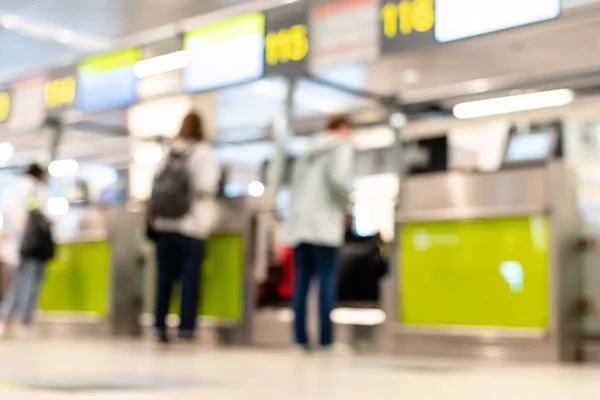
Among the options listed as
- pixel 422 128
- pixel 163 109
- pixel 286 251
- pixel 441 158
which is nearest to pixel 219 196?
pixel 286 251

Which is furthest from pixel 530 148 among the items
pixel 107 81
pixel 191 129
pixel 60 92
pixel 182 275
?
pixel 60 92

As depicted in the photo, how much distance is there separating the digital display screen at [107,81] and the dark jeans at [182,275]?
112 inches

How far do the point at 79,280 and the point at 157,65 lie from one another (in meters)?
2.32

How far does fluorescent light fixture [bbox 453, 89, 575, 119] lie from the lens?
32.6ft

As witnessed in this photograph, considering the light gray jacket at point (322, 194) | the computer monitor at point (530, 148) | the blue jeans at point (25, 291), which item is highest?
the computer monitor at point (530, 148)

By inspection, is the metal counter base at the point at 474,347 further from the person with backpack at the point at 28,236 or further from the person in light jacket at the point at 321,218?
the person with backpack at the point at 28,236

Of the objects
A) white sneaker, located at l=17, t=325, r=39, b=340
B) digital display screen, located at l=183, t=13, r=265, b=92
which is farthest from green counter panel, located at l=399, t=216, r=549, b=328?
white sneaker, located at l=17, t=325, r=39, b=340

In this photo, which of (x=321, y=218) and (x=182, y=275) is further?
(x=182, y=275)

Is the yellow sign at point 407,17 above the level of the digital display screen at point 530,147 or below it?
above

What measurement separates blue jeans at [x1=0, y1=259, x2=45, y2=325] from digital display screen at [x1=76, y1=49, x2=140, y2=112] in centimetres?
203

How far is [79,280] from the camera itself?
8.05 metres

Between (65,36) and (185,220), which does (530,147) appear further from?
(65,36)

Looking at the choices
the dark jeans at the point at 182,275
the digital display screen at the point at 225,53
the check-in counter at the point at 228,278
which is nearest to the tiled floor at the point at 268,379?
the dark jeans at the point at 182,275

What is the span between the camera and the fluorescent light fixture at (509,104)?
32.6 ft
